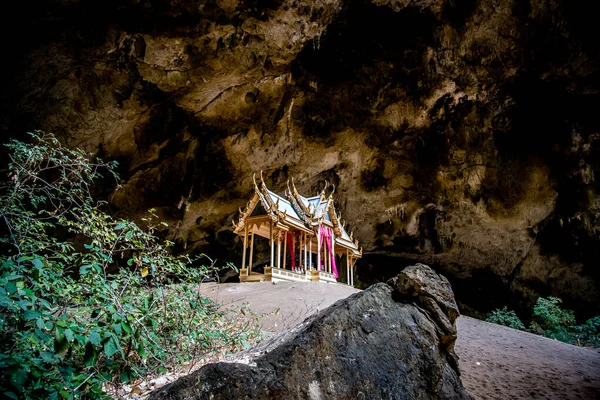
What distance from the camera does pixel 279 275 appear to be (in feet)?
32.2

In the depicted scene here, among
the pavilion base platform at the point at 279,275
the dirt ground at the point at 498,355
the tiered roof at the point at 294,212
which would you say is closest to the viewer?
the dirt ground at the point at 498,355

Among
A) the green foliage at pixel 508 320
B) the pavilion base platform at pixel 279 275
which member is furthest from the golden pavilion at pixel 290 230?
the green foliage at pixel 508 320

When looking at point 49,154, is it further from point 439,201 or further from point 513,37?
point 439,201

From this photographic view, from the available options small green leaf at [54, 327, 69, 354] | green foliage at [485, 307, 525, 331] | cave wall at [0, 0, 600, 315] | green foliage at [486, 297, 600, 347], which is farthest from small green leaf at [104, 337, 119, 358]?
green foliage at [485, 307, 525, 331]

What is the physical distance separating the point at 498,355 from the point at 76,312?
5672mm

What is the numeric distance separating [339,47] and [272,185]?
6.61 meters

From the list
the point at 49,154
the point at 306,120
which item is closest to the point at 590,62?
the point at 306,120

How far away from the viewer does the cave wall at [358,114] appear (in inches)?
400

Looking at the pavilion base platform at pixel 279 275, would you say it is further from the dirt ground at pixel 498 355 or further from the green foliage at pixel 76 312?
the green foliage at pixel 76 312

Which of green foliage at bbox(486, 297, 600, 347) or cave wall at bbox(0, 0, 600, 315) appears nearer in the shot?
green foliage at bbox(486, 297, 600, 347)

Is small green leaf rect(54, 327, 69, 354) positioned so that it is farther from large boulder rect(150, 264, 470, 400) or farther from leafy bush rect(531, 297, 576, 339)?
leafy bush rect(531, 297, 576, 339)

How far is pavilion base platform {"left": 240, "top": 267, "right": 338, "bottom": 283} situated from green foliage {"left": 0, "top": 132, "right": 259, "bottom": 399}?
503 centimetres

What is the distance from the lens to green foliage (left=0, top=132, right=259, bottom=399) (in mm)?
1764

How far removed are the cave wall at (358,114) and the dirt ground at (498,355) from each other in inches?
279
